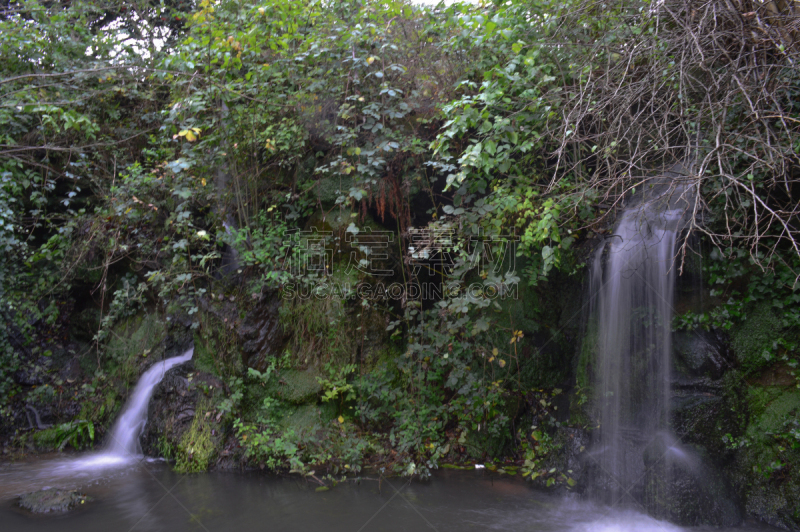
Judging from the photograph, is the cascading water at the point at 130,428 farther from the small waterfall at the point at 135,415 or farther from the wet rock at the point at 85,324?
the wet rock at the point at 85,324

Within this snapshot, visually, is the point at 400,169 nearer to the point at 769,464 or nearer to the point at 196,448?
the point at 196,448

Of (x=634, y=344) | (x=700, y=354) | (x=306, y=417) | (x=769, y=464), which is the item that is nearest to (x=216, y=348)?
(x=306, y=417)

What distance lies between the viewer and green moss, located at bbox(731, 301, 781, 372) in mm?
4059

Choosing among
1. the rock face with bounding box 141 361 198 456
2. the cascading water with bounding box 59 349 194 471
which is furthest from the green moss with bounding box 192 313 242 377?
the cascading water with bounding box 59 349 194 471

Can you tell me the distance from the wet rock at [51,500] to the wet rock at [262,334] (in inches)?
75.8

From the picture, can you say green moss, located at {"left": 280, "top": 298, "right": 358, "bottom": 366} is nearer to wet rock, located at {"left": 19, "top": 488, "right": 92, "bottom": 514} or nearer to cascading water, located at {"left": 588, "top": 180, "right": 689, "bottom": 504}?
wet rock, located at {"left": 19, "top": 488, "right": 92, "bottom": 514}

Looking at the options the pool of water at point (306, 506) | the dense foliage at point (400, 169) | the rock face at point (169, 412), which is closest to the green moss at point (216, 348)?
the dense foliage at point (400, 169)

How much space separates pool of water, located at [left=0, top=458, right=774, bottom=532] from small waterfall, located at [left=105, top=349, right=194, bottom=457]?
0.61 m

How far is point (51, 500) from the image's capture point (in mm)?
4301

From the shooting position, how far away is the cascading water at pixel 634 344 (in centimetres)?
425

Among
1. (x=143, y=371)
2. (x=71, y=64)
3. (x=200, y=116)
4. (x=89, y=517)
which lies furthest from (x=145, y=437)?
(x=71, y=64)

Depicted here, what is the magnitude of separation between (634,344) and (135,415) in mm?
5672

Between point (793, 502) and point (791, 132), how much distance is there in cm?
282

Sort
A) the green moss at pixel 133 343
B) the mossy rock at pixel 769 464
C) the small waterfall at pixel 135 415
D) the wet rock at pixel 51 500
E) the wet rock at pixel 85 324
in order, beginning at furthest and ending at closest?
the wet rock at pixel 85 324 → the green moss at pixel 133 343 → the small waterfall at pixel 135 415 → the wet rock at pixel 51 500 → the mossy rock at pixel 769 464
